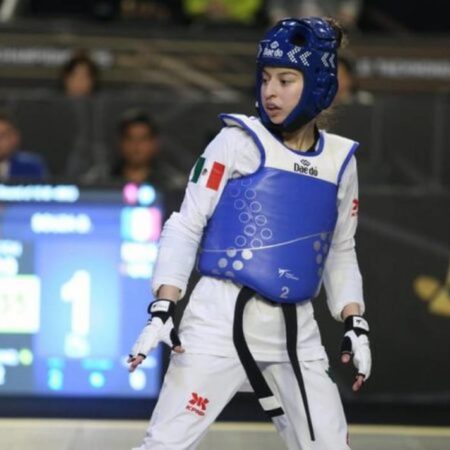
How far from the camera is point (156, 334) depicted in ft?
15.4

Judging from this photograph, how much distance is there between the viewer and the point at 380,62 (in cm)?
1156

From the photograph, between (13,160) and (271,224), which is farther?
(13,160)

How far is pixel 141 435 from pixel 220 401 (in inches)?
106

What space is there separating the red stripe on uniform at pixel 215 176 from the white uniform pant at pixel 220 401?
575 millimetres

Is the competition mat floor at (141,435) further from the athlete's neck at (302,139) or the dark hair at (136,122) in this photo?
the athlete's neck at (302,139)

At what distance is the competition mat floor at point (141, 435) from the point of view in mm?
7176

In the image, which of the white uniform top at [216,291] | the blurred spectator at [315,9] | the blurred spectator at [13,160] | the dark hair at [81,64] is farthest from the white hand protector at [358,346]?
the blurred spectator at [315,9]

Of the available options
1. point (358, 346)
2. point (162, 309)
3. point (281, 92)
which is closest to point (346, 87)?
point (281, 92)

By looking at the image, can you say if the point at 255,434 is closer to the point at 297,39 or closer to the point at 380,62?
the point at 297,39

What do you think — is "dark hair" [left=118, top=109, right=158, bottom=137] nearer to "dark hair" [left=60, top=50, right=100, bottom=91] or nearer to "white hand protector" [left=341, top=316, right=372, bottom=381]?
"dark hair" [left=60, top=50, right=100, bottom=91]

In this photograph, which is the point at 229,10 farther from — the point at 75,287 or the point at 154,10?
the point at 75,287

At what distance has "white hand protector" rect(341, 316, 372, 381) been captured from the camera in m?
4.90

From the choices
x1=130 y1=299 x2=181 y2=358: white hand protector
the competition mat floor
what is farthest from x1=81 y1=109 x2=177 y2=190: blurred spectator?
x1=130 y1=299 x2=181 y2=358: white hand protector

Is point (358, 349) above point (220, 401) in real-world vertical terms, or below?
above
